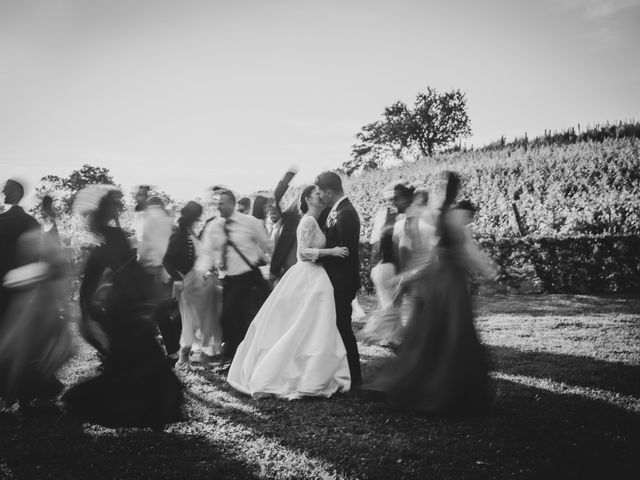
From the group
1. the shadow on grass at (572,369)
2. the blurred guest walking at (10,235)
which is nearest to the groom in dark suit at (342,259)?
the shadow on grass at (572,369)

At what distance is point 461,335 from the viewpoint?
4.12 metres

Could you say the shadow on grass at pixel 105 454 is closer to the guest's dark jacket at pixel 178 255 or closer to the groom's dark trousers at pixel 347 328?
the groom's dark trousers at pixel 347 328

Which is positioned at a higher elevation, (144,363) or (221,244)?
(221,244)

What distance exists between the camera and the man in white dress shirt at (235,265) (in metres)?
6.17

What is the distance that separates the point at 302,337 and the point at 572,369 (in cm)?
327

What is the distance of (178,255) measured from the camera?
6.36 m

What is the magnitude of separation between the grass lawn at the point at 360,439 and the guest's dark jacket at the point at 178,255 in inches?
66.1

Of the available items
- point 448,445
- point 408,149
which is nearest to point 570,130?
point 448,445

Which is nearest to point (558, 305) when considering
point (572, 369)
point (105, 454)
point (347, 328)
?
point (572, 369)

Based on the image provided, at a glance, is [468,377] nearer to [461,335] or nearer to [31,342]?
[461,335]

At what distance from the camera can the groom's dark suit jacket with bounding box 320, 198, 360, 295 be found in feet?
16.1

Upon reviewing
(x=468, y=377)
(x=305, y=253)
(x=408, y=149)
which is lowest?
(x=468, y=377)

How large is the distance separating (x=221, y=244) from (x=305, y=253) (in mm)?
1759

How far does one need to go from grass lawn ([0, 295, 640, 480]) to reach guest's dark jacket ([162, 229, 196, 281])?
5.51ft
